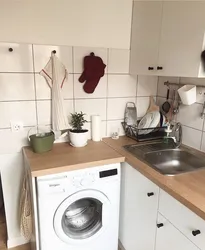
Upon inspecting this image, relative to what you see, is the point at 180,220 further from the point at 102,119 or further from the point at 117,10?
the point at 117,10

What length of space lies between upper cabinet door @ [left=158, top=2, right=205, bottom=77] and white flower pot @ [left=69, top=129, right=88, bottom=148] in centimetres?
71

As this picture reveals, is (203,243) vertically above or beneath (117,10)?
beneath

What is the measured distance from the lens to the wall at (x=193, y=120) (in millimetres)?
1659

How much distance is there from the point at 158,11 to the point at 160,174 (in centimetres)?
108

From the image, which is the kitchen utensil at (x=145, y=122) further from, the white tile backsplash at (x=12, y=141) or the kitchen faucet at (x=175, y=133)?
the white tile backsplash at (x=12, y=141)

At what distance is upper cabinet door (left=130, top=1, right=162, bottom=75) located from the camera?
159cm

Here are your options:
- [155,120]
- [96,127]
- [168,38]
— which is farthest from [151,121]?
[168,38]

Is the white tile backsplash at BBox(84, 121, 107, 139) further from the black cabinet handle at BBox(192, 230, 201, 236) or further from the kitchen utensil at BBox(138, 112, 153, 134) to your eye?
the black cabinet handle at BBox(192, 230, 201, 236)

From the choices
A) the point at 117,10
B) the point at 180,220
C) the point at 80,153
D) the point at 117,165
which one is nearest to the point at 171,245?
the point at 180,220

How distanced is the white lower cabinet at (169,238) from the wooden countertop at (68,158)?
0.48m

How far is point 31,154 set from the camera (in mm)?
1604

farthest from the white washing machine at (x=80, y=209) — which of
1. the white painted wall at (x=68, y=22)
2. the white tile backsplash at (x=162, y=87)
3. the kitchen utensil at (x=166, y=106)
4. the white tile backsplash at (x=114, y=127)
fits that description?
the white painted wall at (x=68, y=22)

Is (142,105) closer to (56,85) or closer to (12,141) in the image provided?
(56,85)

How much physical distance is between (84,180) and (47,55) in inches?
36.0
